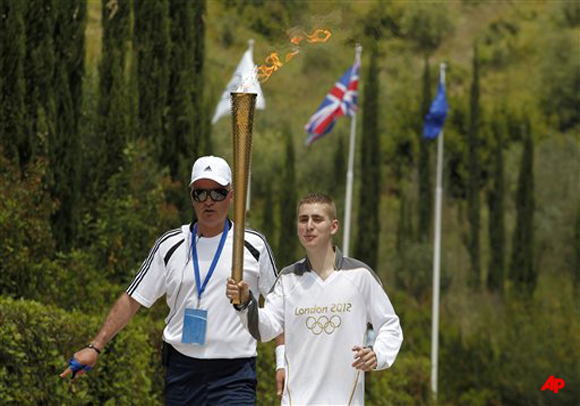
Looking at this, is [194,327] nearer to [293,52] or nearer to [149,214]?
[293,52]

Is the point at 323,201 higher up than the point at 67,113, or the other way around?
the point at 67,113

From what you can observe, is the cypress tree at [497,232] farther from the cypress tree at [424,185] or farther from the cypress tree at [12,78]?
the cypress tree at [12,78]

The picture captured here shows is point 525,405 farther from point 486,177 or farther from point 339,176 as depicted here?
point 486,177

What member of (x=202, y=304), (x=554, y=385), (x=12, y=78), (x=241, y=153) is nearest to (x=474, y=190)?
(x=554, y=385)

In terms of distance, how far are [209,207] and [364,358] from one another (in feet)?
4.65

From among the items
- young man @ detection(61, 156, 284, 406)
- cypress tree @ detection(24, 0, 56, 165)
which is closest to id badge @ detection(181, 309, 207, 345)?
young man @ detection(61, 156, 284, 406)

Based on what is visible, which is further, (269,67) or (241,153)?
(269,67)

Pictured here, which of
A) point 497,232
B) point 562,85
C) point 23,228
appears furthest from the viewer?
point 562,85

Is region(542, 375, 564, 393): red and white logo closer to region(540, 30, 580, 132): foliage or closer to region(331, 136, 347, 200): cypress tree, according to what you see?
region(331, 136, 347, 200): cypress tree

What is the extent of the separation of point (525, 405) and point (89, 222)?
19694 mm

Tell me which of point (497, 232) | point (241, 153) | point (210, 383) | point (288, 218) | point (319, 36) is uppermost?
point (319, 36)

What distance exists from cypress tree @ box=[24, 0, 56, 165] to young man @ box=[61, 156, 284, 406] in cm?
897

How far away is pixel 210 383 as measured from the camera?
690 cm

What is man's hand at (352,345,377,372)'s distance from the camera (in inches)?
241
